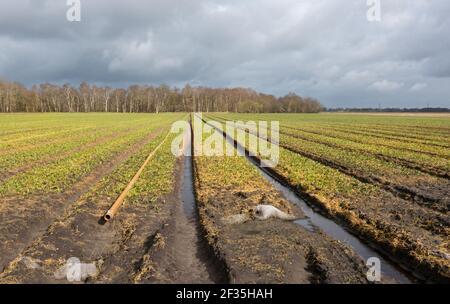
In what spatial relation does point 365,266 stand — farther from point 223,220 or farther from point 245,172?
point 245,172

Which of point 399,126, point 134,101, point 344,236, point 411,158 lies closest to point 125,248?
point 344,236

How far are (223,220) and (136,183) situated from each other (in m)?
5.41

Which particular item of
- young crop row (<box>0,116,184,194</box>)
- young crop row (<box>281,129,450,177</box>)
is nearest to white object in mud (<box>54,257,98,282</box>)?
young crop row (<box>0,116,184,194</box>)

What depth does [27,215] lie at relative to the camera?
10477mm

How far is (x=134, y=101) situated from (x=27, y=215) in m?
156

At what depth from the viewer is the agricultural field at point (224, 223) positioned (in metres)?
7.23

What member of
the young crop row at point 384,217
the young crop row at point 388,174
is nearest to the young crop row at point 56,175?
the young crop row at point 384,217

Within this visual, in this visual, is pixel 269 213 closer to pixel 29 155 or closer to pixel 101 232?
pixel 101 232

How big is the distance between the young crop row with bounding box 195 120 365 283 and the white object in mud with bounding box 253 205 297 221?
0.98 ft

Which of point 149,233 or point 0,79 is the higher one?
point 0,79

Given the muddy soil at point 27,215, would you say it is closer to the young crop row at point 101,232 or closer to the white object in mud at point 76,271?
the young crop row at point 101,232

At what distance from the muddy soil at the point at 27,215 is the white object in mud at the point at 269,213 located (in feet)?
18.3
